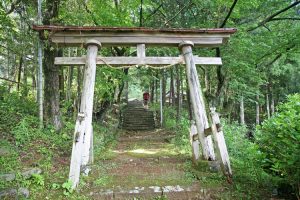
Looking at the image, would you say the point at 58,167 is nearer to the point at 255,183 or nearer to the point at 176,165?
the point at 176,165

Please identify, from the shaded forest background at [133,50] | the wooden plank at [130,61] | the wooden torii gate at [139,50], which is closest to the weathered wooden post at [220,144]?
the wooden torii gate at [139,50]

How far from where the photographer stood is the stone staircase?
15.6m

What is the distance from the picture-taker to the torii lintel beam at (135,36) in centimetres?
585

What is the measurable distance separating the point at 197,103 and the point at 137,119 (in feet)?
36.8

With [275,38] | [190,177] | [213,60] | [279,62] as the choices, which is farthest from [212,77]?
[190,177]

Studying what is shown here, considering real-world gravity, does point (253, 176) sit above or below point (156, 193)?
above

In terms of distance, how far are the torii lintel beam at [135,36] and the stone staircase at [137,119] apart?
978 cm

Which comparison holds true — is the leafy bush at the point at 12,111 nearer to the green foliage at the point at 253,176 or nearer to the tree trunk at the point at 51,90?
the tree trunk at the point at 51,90

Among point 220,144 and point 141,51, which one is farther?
point 141,51

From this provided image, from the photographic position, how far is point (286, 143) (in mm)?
3738

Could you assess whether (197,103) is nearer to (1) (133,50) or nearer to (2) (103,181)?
(2) (103,181)

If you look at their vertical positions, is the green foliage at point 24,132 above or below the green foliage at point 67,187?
above

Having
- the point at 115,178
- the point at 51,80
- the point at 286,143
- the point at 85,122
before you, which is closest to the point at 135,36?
the point at 85,122

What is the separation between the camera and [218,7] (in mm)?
10078
